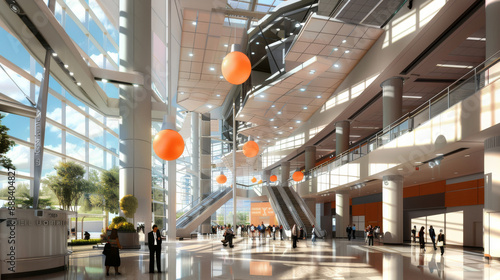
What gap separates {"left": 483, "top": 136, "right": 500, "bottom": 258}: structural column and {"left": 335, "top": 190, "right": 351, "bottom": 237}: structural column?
19056mm

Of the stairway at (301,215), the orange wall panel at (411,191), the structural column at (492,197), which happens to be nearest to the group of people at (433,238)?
the structural column at (492,197)

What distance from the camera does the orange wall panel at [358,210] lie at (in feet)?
132

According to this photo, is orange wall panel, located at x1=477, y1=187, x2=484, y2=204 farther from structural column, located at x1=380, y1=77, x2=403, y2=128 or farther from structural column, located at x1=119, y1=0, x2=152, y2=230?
structural column, located at x1=119, y1=0, x2=152, y2=230

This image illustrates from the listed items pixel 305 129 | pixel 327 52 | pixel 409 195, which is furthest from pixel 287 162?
pixel 327 52

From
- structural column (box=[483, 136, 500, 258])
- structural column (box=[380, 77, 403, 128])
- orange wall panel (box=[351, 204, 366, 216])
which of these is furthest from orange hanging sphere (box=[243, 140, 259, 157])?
orange wall panel (box=[351, 204, 366, 216])

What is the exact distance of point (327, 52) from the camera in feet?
71.2

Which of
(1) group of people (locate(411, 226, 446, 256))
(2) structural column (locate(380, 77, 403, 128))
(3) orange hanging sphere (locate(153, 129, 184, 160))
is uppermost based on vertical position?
(2) structural column (locate(380, 77, 403, 128))

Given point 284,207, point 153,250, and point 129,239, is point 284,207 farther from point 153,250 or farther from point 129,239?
point 153,250

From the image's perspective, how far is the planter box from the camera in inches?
755

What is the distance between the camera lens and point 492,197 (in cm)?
1370

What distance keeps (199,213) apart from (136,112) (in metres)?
19.0

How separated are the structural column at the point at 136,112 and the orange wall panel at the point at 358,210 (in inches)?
999

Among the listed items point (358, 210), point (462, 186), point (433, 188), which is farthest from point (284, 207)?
point (462, 186)

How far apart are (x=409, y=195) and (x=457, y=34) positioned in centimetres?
1749
